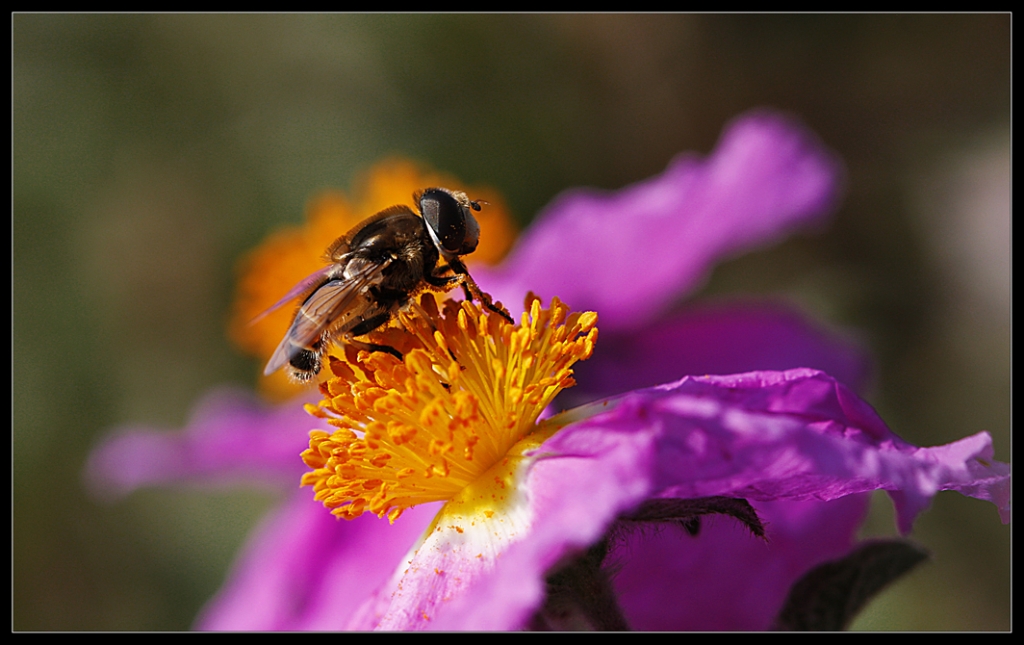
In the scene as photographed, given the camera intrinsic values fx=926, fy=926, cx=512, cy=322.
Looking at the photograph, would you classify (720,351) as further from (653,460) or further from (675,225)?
(653,460)

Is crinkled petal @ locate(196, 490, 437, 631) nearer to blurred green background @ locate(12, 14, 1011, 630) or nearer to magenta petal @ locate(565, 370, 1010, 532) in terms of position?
magenta petal @ locate(565, 370, 1010, 532)

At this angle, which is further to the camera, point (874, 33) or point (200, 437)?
point (874, 33)

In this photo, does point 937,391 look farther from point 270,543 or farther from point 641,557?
point 270,543

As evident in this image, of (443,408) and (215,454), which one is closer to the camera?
(443,408)

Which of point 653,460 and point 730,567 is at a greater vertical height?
point 653,460

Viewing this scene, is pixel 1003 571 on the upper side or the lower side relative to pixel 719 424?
lower

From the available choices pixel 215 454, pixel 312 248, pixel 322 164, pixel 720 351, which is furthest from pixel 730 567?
pixel 322 164

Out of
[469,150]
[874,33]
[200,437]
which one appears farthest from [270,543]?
[874,33]
